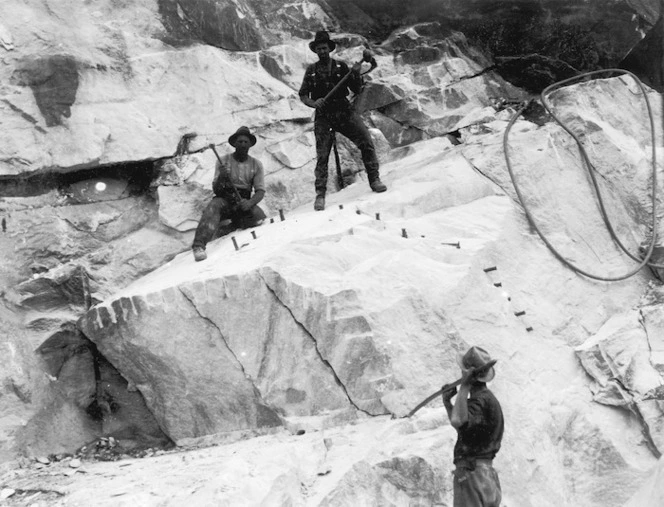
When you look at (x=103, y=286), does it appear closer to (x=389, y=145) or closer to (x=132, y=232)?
(x=132, y=232)

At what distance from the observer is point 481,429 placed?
5.53 m

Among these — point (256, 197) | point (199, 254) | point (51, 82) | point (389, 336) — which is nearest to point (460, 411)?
point (389, 336)

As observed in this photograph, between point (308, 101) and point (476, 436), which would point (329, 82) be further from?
point (476, 436)

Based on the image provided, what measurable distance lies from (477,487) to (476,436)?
361 mm

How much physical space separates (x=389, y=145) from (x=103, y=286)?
16.0 feet

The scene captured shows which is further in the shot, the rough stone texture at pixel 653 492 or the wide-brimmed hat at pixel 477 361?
the wide-brimmed hat at pixel 477 361

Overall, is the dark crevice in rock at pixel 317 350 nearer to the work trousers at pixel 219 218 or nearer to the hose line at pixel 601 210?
the work trousers at pixel 219 218

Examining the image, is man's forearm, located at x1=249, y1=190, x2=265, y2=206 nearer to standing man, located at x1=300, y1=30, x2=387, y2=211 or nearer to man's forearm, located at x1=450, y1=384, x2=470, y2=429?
standing man, located at x1=300, y1=30, x2=387, y2=211

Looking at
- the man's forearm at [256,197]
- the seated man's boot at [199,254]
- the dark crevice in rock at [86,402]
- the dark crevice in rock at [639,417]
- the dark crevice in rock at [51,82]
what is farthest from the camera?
the dark crevice in rock at [51,82]

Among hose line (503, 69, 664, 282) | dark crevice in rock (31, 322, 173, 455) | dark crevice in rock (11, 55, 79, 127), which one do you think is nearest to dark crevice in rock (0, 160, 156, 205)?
dark crevice in rock (11, 55, 79, 127)

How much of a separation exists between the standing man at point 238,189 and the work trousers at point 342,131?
2.41 feet

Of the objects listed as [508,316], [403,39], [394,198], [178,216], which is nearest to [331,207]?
[394,198]

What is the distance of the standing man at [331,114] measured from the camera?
9133mm

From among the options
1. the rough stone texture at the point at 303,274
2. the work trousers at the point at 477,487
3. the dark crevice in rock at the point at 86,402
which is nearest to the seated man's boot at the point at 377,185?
the rough stone texture at the point at 303,274
